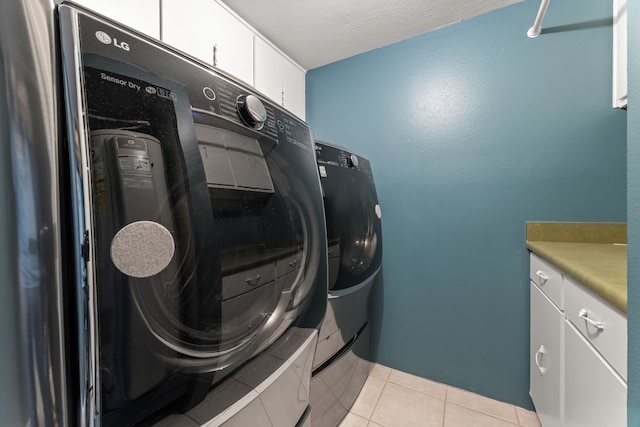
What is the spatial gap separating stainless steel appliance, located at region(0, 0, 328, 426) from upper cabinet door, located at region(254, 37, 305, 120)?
1.21 m

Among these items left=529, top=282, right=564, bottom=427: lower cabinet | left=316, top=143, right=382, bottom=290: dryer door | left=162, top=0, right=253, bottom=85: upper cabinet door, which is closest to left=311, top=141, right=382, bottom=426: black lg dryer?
left=316, top=143, right=382, bottom=290: dryer door

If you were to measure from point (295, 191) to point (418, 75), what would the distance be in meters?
1.45

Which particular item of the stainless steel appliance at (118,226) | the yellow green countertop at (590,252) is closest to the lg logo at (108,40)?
the stainless steel appliance at (118,226)

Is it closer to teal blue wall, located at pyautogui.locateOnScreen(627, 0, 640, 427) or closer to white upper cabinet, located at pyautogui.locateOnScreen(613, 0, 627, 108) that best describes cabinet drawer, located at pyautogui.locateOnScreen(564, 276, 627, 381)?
teal blue wall, located at pyautogui.locateOnScreen(627, 0, 640, 427)

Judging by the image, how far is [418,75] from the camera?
1622mm

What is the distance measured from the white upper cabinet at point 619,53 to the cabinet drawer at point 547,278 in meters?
0.80

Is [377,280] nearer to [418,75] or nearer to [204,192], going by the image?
[418,75]

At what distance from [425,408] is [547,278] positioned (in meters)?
0.96

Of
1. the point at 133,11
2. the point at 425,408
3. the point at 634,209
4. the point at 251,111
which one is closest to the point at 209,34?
the point at 133,11

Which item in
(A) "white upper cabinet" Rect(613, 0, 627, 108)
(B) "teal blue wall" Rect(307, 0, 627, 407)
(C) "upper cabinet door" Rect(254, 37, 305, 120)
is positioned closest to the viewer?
(A) "white upper cabinet" Rect(613, 0, 627, 108)

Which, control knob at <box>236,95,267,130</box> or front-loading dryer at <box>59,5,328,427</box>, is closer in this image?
front-loading dryer at <box>59,5,328,427</box>

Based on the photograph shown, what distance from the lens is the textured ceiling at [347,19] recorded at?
136cm

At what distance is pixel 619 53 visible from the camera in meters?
1.10

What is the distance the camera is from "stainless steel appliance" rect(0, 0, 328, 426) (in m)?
0.29
